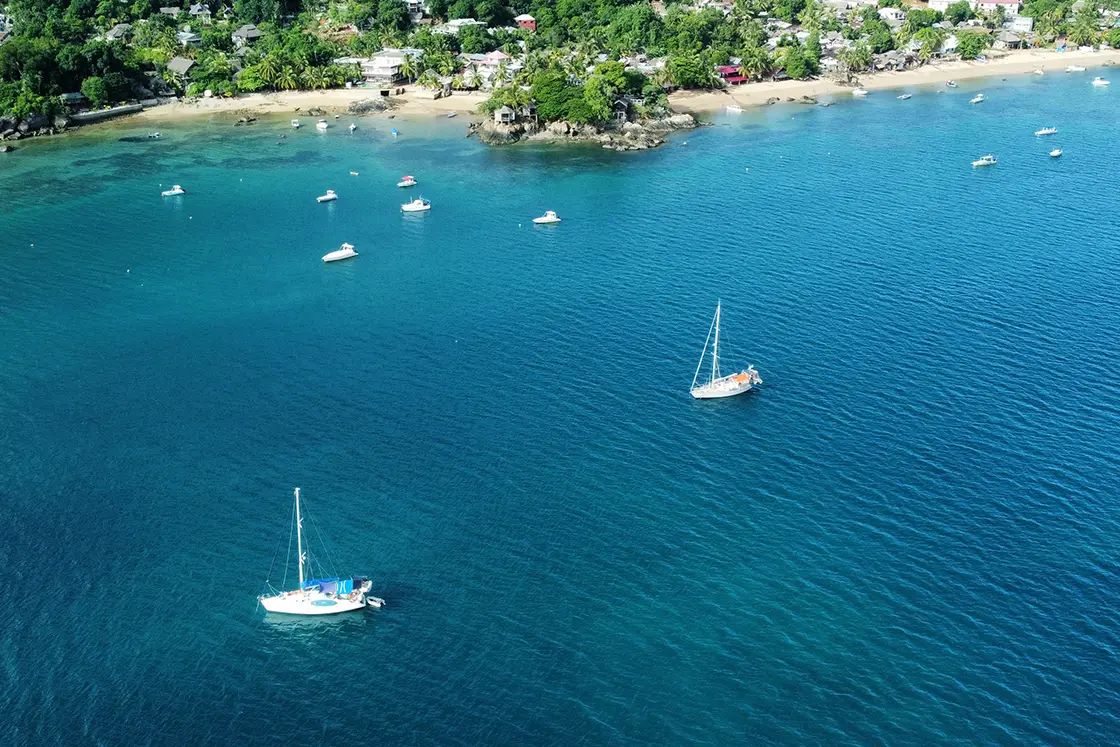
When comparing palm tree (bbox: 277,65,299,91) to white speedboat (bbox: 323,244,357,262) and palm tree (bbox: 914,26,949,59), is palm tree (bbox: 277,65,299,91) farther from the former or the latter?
palm tree (bbox: 914,26,949,59)

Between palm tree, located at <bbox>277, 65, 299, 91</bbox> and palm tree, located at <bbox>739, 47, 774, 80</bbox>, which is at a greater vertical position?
palm tree, located at <bbox>277, 65, 299, 91</bbox>

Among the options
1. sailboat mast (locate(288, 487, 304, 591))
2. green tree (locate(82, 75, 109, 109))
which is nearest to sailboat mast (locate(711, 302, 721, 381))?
sailboat mast (locate(288, 487, 304, 591))

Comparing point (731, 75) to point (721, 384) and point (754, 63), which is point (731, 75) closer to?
point (754, 63)

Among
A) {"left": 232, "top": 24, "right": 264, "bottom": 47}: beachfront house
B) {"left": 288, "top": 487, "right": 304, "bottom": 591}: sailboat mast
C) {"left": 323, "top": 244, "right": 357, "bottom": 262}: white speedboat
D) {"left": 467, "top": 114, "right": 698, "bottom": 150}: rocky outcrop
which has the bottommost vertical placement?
{"left": 288, "top": 487, "right": 304, "bottom": 591}: sailboat mast

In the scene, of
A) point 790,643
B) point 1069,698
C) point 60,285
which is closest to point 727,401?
point 790,643

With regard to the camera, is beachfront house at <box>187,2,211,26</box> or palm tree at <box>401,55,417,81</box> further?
beachfront house at <box>187,2,211,26</box>

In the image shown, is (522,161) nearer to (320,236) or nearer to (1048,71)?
(320,236)
